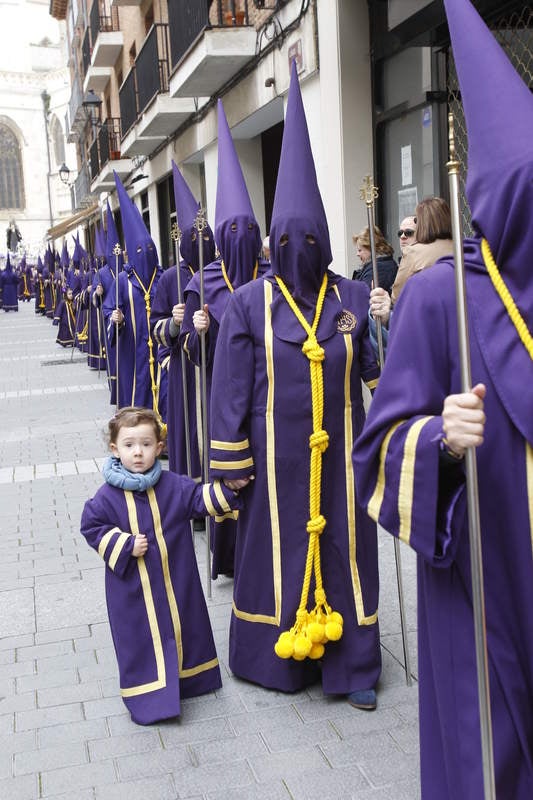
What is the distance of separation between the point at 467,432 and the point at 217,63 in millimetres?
10754

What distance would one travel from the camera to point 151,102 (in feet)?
56.3

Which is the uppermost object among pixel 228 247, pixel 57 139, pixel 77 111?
pixel 57 139

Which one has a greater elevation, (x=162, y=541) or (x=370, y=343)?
(x=370, y=343)

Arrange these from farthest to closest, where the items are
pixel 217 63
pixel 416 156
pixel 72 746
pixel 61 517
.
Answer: pixel 217 63, pixel 416 156, pixel 61 517, pixel 72 746

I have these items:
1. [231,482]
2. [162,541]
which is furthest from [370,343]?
[162,541]

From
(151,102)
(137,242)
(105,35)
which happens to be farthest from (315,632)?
(105,35)

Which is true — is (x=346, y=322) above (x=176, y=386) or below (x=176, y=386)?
above

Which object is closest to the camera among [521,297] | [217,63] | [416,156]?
[521,297]

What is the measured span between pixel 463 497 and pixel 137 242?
24.6 feet

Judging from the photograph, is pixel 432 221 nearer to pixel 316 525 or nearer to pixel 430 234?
pixel 430 234

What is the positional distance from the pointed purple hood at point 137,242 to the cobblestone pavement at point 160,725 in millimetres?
4058

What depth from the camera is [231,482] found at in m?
3.97

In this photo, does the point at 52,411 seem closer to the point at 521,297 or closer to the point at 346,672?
the point at 346,672

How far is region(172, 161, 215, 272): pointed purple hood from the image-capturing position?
6625mm
